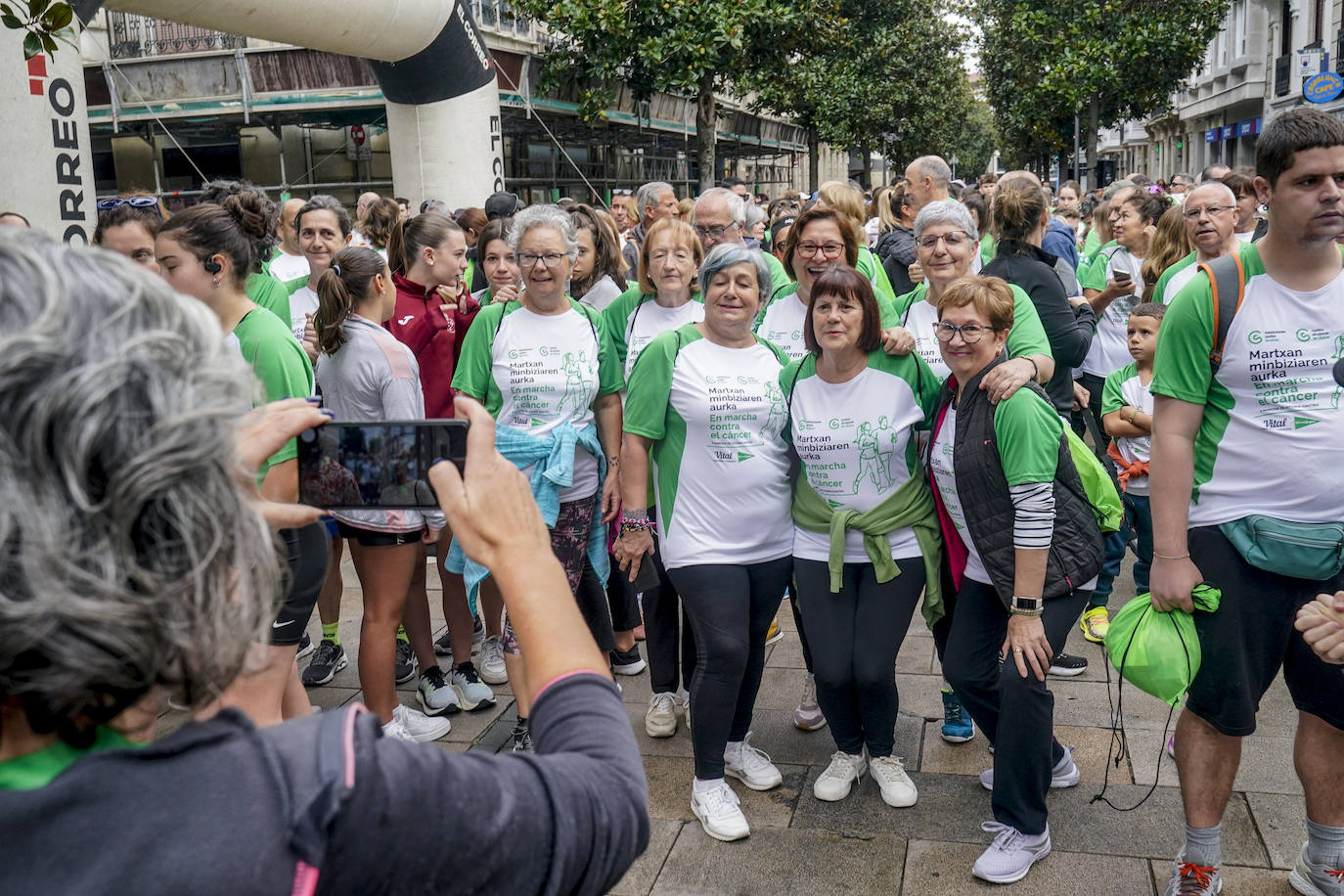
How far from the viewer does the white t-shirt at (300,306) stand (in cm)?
571

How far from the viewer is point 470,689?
4.87m

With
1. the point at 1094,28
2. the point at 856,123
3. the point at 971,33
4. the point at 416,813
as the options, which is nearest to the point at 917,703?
the point at 416,813

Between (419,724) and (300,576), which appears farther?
(419,724)

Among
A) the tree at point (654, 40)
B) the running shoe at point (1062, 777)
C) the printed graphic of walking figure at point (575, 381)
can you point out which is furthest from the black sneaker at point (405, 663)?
the tree at point (654, 40)

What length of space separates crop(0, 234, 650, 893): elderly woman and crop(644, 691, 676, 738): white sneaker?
3.48 meters

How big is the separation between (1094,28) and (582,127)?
47.7 feet

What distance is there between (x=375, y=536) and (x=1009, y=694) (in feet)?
7.19

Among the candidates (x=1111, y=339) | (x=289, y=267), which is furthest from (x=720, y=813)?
(x=289, y=267)

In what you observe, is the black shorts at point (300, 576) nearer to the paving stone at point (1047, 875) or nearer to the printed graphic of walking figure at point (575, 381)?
the printed graphic of walking figure at point (575, 381)

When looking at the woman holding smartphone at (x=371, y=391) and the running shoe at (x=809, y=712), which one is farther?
the running shoe at (x=809, y=712)

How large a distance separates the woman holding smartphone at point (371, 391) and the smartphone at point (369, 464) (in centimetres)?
250

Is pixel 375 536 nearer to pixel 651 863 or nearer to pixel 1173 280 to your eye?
pixel 651 863

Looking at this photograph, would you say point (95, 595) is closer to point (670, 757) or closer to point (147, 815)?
point (147, 815)

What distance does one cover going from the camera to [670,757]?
439 centimetres
